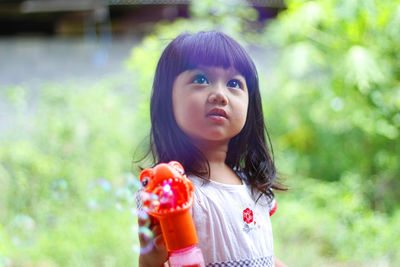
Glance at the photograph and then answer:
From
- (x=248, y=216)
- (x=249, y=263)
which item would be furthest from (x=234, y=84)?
(x=249, y=263)

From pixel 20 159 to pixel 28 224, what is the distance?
736 millimetres

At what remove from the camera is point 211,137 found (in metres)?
1.08

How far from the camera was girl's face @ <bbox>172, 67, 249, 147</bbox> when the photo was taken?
106 cm

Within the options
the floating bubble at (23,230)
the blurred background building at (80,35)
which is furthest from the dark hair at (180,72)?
the blurred background building at (80,35)

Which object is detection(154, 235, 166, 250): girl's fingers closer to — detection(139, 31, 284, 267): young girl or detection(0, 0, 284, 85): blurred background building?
detection(139, 31, 284, 267): young girl

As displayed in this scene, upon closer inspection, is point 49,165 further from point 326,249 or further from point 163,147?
point 163,147

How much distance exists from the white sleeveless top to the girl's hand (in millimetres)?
82

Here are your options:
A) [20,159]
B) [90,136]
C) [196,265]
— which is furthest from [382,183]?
[196,265]

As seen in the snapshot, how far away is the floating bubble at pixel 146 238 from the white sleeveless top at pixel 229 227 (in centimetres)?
10

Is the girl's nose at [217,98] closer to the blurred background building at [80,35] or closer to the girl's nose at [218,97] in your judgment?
the girl's nose at [218,97]

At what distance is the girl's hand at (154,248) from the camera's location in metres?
1.01

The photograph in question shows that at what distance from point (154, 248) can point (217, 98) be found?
36 centimetres

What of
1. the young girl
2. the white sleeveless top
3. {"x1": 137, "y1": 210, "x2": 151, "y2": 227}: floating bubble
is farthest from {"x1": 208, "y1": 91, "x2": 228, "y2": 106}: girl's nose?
{"x1": 137, "y1": 210, "x2": 151, "y2": 227}: floating bubble

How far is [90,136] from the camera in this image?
386cm
